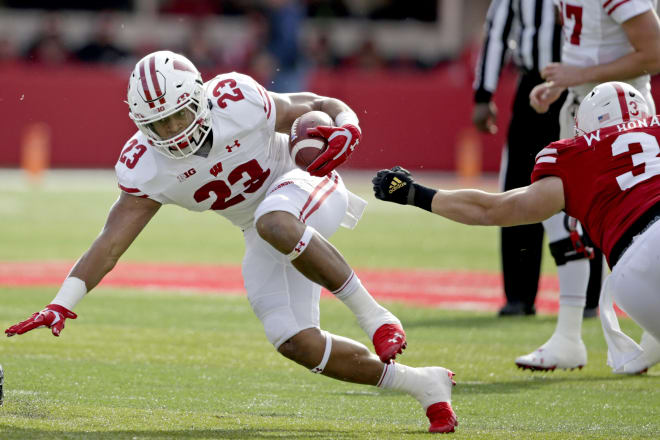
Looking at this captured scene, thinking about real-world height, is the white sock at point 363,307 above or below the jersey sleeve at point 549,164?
below

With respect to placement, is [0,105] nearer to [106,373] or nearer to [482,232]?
[482,232]

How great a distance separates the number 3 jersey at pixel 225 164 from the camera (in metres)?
4.37

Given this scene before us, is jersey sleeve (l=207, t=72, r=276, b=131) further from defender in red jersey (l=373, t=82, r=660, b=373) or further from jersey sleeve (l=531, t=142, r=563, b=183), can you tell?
jersey sleeve (l=531, t=142, r=563, b=183)

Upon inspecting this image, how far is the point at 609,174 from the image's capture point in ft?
12.7

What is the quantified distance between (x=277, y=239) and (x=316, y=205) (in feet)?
1.35

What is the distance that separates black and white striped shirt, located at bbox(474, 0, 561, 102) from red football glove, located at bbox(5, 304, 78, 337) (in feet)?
11.6

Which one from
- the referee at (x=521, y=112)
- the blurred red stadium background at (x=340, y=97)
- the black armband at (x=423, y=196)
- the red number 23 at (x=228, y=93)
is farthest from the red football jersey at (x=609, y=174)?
the blurred red stadium background at (x=340, y=97)

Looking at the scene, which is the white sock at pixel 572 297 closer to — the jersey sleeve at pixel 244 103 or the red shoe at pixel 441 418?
the red shoe at pixel 441 418

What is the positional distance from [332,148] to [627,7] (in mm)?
1997

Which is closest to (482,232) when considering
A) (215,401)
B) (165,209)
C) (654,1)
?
(165,209)

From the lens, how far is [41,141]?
734 inches

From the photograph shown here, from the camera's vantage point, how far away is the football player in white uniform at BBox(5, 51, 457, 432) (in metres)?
4.01

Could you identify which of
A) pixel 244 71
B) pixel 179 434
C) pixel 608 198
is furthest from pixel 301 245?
pixel 244 71

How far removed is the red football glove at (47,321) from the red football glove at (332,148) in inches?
40.6
